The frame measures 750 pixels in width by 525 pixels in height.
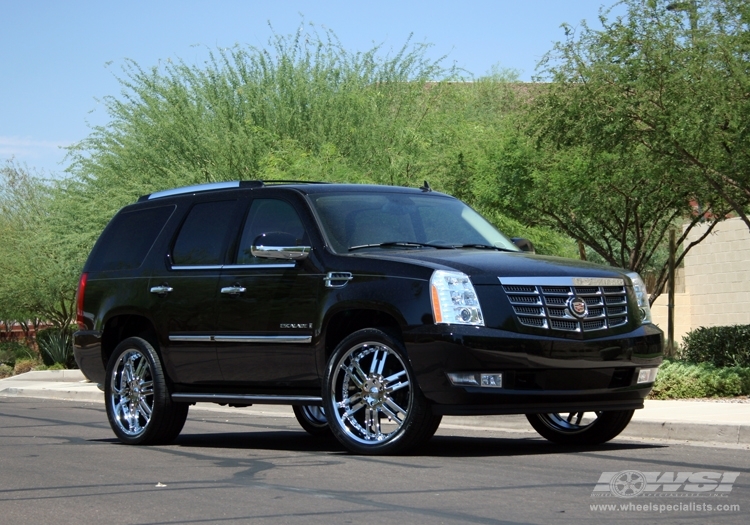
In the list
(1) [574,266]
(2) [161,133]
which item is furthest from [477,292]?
(2) [161,133]

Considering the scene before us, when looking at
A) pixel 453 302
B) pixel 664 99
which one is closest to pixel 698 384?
pixel 664 99

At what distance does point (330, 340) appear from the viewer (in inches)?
392

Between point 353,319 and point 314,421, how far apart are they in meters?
2.70

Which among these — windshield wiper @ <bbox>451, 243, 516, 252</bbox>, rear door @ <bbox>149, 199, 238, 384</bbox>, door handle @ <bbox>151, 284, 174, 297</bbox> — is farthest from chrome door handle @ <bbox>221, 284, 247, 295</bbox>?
windshield wiper @ <bbox>451, 243, 516, 252</bbox>

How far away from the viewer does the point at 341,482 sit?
8.10m

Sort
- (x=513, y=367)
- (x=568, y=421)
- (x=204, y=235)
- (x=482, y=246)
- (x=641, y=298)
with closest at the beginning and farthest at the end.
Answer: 1. (x=513, y=367)
2. (x=641, y=298)
3. (x=482, y=246)
4. (x=568, y=421)
5. (x=204, y=235)

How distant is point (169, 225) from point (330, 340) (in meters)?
2.44

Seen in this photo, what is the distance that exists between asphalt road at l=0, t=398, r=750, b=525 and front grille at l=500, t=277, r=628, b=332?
0.99 metres

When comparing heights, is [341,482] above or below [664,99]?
below

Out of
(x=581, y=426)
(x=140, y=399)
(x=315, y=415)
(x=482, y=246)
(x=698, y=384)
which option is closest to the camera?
(x=482, y=246)

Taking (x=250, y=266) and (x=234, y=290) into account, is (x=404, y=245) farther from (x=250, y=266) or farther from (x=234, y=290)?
(x=234, y=290)

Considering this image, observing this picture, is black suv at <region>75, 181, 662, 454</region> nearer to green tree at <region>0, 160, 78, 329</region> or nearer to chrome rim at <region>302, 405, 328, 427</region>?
chrome rim at <region>302, 405, 328, 427</region>

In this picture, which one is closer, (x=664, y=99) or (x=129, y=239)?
(x=129, y=239)

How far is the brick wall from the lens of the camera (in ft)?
103
